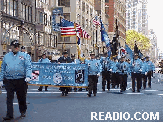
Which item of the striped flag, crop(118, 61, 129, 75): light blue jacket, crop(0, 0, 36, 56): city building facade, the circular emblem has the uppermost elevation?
crop(0, 0, 36, 56): city building facade

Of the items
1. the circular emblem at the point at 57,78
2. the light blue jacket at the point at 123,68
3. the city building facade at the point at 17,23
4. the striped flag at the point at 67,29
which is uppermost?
the city building facade at the point at 17,23

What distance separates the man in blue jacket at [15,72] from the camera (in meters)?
10.0

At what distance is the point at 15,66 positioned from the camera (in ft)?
32.9


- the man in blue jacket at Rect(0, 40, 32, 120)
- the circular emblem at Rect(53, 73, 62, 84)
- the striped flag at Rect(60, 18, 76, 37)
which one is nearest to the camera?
the man in blue jacket at Rect(0, 40, 32, 120)

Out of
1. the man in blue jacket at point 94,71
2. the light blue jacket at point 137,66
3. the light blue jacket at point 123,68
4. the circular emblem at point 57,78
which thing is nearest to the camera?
the man in blue jacket at point 94,71

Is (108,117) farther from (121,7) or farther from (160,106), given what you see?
(121,7)

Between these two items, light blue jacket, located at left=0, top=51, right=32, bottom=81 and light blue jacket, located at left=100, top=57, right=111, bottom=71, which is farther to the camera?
light blue jacket, located at left=100, top=57, right=111, bottom=71

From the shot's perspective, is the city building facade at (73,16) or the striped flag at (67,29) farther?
the city building facade at (73,16)

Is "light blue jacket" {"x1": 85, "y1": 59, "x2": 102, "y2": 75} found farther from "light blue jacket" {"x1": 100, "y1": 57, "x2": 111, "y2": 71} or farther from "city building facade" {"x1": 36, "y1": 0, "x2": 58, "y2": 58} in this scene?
"city building facade" {"x1": 36, "y1": 0, "x2": 58, "y2": 58}

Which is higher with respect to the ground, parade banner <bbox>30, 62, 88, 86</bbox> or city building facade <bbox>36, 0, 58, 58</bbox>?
city building facade <bbox>36, 0, 58, 58</bbox>

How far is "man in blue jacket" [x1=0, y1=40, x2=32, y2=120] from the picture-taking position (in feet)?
32.8

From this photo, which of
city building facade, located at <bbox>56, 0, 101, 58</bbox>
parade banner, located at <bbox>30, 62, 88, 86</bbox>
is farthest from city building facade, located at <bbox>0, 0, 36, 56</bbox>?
parade banner, located at <bbox>30, 62, 88, 86</bbox>

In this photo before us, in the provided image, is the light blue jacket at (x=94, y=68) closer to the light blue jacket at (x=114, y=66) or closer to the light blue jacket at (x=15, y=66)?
the light blue jacket at (x=114, y=66)

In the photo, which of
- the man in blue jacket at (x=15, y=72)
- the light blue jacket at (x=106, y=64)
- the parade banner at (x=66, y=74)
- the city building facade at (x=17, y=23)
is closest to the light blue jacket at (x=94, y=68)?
the parade banner at (x=66, y=74)
